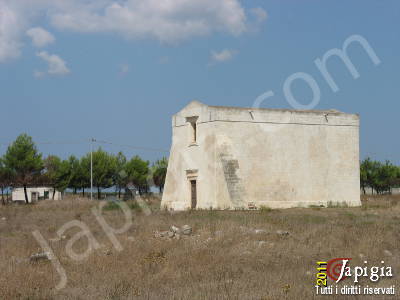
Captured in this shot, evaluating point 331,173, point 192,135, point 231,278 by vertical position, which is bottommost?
point 231,278

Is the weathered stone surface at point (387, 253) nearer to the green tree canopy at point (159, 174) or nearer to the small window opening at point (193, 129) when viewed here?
the small window opening at point (193, 129)

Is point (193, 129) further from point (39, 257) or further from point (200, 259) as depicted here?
point (39, 257)

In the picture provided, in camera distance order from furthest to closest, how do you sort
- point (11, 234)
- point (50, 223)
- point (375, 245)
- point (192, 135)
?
point (192, 135) < point (50, 223) < point (11, 234) < point (375, 245)

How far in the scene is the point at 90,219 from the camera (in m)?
22.3

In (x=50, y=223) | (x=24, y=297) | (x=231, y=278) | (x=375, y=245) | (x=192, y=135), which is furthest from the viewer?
(x=192, y=135)

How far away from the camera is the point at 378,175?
2367 inches

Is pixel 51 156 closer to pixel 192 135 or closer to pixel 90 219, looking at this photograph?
pixel 192 135

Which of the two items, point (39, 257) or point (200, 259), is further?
point (39, 257)

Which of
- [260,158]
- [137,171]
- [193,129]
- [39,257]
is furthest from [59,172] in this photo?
[39,257]

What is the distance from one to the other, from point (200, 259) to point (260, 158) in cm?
1717

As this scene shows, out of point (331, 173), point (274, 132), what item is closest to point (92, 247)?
point (274, 132)

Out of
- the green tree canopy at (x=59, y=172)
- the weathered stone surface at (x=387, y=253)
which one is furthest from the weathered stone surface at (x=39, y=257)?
the green tree canopy at (x=59, y=172)

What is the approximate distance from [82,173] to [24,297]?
43100 mm

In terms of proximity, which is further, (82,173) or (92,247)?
(82,173)
